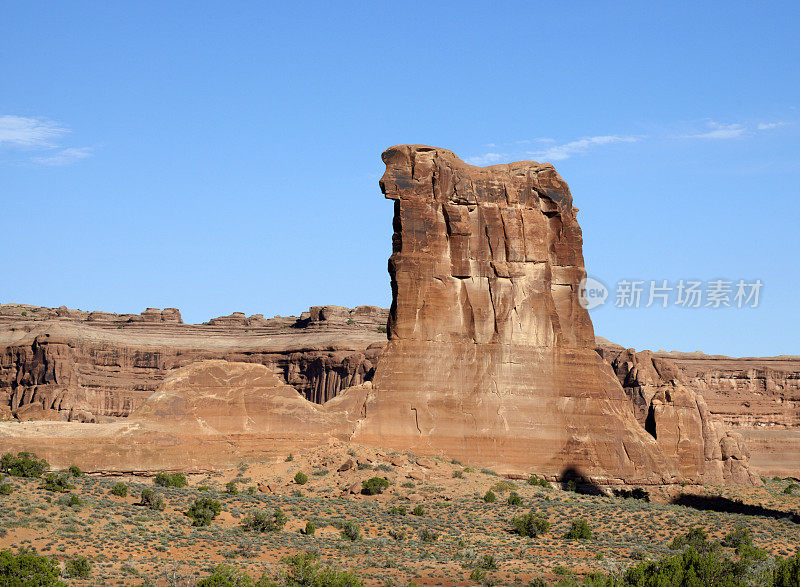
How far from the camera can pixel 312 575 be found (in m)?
36.2

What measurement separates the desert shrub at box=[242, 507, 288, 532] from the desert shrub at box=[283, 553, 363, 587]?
5079 mm

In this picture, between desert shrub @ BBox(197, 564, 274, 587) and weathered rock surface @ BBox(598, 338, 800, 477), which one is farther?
weathered rock surface @ BBox(598, 338, 800, 477)

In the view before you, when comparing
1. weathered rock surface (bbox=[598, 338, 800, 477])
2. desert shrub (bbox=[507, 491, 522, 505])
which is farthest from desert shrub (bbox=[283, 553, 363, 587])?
weathered rock surface (bbox=[598, 338, 800, 477])

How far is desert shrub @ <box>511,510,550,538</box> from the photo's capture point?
4734 cm

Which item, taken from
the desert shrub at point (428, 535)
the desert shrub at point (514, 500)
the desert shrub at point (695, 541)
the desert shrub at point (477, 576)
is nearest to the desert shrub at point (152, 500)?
the desert shrub at point (428, 535)

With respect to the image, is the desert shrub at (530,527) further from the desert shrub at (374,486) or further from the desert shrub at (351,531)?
the desert shrub at (351,531)

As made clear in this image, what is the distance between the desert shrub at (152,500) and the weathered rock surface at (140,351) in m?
53.3

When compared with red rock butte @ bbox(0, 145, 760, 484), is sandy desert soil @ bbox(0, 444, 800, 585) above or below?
below

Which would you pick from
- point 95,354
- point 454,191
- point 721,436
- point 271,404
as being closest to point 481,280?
point 454,191

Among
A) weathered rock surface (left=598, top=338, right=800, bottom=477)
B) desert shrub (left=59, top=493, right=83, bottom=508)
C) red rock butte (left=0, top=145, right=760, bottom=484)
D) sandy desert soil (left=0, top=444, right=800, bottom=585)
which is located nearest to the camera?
sandy desert soil (left=0, top=444, right=800, bottom=585)

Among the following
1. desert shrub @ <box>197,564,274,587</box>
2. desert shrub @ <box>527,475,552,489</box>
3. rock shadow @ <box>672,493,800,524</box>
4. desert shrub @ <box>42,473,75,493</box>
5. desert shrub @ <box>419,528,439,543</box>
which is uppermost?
desert shrub @ <box>527,475,552,489</box>

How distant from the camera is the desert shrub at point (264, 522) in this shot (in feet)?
147

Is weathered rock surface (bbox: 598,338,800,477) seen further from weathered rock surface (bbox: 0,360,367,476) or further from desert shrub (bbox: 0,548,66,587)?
desert shrub (bbox: 0,548,66,587)

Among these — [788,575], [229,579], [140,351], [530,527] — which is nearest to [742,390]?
[140,351]
